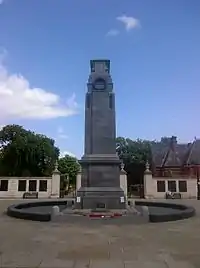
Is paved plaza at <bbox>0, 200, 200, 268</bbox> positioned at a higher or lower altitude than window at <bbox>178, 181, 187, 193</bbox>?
lower

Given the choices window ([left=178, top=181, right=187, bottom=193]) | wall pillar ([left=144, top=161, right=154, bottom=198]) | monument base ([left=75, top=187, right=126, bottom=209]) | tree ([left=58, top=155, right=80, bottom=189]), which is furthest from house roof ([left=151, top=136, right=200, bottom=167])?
monument base ([left=75, top=187, right=126, bottom=209])

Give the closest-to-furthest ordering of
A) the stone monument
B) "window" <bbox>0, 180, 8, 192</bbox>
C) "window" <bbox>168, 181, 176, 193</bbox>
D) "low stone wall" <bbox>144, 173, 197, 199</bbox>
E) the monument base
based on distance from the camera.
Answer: the monument base, the stone monument, "low stone wall" <bbox>144, 173, 197, 199</bbox>, "window" <bbox>168, 181, 176, 193</bbox>, "window" <bbox>0, 180, 8, 192</bbox>

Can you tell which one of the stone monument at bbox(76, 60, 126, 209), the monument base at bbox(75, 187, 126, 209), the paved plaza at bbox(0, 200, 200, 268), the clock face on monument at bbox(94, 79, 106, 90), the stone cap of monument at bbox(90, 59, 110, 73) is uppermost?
the stone cap of monument at bbox(90, 59, 110, 73)

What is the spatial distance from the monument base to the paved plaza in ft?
13.1

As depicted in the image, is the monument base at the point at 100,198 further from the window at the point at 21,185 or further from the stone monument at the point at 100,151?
the window at the point at 21,185

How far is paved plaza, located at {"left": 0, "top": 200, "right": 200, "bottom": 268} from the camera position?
704 cm

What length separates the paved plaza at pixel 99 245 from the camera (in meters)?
7.04

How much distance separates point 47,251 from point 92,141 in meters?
10.9

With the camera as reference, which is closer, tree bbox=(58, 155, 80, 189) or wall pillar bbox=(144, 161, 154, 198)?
wall pillar bbox=(144, 161, 154, 198)

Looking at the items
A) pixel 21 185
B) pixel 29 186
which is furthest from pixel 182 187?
pixel 21 185

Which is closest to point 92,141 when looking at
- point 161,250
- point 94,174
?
point 94,174

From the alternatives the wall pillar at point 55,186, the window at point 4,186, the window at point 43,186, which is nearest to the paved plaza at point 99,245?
the wall pillar at point 55,186

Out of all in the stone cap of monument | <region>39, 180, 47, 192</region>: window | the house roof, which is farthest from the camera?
the house roof

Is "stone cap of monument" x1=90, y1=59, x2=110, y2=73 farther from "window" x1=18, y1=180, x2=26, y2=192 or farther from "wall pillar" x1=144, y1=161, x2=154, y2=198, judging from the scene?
"window" x1=18, y1=180, x2=26, y2=192
